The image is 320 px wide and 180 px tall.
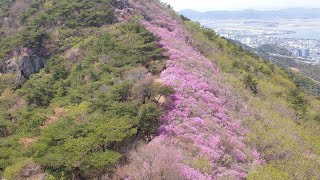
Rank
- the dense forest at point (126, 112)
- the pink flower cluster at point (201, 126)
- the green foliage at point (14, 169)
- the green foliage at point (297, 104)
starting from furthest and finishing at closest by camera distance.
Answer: the green foliage at point (297, 104) < the pink flower cluster at point (201, 126) < the green foliage at point (14, 169) < the dense forest at point (126, 112)

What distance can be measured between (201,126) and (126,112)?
179 inches

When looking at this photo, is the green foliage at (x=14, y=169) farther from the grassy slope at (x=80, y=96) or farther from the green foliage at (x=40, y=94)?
the green foliage at (x=40, y=94)

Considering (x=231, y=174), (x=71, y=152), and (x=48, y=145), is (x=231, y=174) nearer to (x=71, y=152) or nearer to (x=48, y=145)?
(x=71, y=152)

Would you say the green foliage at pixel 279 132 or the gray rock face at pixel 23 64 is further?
the gray rock face at pixel 23 64

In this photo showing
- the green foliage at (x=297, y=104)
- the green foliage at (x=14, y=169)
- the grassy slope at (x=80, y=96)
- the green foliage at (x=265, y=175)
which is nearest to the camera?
the green foliage at (x=265, y=175)

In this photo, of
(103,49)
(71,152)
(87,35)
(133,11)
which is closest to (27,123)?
(71,152)

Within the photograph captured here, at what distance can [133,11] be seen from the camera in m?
44.9

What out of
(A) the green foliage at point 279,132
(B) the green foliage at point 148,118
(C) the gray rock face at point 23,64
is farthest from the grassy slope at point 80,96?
(A) the green foliage at point 279,132

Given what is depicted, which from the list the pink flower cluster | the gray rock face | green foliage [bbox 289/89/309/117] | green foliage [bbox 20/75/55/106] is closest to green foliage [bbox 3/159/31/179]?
the pink flower cluster

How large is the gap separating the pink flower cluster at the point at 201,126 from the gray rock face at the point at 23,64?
15.3 metres

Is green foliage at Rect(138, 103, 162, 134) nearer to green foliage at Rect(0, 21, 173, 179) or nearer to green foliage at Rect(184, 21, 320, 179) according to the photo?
green foliage at Rect(0, 21, 173, 179)

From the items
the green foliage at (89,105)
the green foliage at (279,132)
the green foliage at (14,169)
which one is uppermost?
the green foliage at (89,105)

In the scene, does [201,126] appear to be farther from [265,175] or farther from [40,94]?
[40,94]

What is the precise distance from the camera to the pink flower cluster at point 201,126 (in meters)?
17.1
